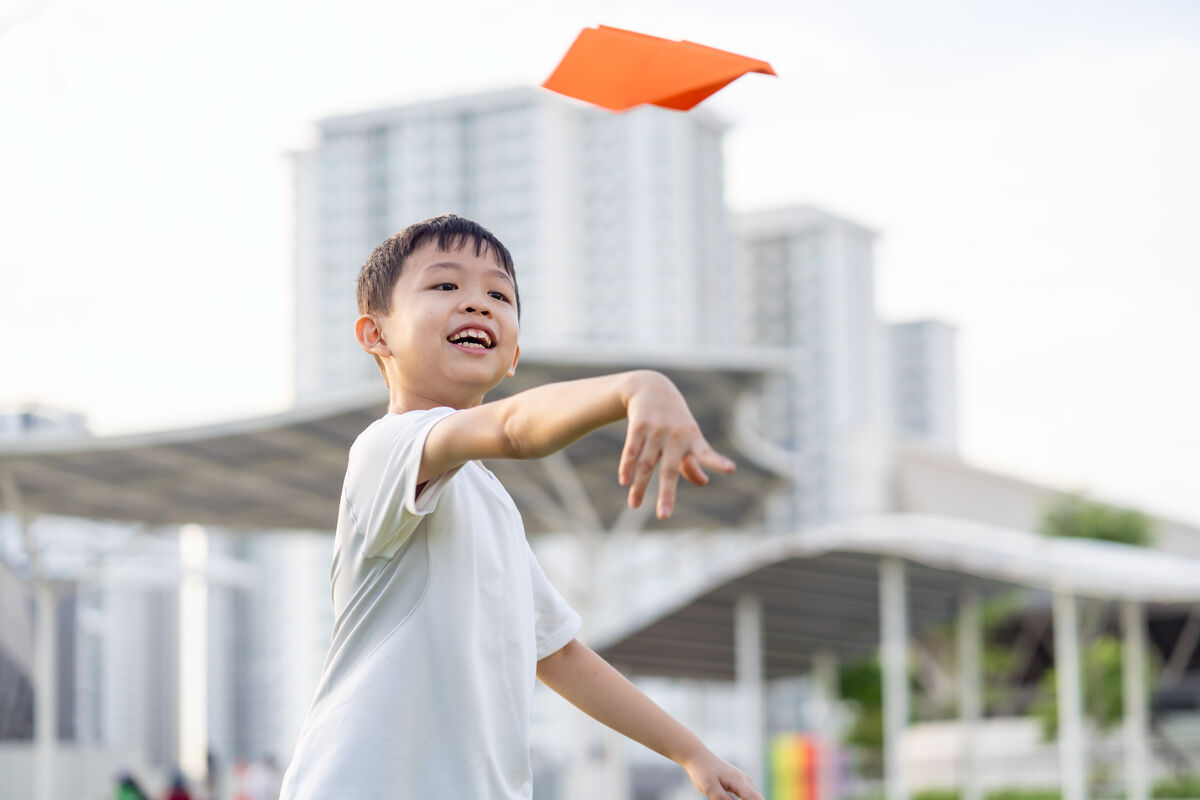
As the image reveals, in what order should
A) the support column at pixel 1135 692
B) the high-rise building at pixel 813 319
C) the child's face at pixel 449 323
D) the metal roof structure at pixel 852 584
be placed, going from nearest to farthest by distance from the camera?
the child's face at pixel 449 323
the metal roof structure at pixel 852 584
the support column at pixel 1135 692
the high-rise building at pixel 813 319

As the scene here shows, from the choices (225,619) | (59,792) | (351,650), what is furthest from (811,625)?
(225,619)

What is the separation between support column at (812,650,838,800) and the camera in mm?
21438

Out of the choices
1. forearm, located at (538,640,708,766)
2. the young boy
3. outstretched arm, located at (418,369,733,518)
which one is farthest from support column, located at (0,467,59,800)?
outstretched arm, located at (418,369,733,518)

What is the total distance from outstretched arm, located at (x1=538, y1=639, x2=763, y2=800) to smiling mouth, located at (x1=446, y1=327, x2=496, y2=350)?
1.71ft

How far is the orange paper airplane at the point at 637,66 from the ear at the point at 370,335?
0.52 m

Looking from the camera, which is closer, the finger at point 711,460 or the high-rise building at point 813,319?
the finger at point 711,460

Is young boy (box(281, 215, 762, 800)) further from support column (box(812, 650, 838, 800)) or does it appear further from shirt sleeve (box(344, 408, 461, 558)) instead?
support column (box(812, 650, 838, 800))

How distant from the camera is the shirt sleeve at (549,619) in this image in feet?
8.57

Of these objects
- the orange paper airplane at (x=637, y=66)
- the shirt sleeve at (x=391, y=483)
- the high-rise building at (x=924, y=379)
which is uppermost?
the high-rise building at (x=924, y=379)

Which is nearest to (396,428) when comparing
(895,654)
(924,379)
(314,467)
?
(895,654)

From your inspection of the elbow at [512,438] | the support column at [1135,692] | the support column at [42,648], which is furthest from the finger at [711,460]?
the support column at [42,648]

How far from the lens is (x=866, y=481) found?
91500 millimetres

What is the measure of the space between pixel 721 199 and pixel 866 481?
718 inches

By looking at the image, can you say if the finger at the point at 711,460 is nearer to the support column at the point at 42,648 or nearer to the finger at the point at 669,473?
the finger at the point at 669,473
